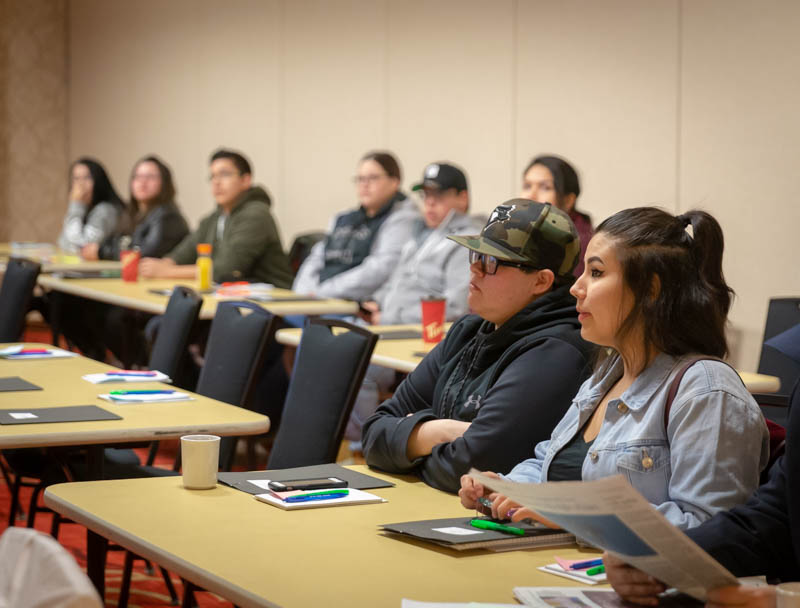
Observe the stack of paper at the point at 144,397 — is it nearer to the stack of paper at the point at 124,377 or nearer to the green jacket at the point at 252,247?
the stack of paper at the point at 124,377

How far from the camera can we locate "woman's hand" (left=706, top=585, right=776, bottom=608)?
161 centimetres

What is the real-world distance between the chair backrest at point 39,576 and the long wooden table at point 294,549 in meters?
0.50

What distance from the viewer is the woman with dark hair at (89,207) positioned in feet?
29.3

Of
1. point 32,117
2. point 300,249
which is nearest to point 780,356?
point 300,249

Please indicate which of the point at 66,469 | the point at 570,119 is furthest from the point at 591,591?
the point at 570,119

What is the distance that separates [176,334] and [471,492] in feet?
6.80

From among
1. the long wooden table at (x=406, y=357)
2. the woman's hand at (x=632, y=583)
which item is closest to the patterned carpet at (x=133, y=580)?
the long wooden table at (x=406, y=357)

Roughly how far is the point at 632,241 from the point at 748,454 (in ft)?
1.41

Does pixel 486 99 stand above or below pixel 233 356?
above

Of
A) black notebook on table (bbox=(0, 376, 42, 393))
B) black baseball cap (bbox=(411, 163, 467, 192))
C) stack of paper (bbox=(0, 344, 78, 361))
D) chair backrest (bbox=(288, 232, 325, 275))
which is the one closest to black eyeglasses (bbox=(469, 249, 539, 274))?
black notebook on table (bbox=(0, 376, 42, 393))

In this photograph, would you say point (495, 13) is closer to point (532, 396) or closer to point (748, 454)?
point (532, 396)

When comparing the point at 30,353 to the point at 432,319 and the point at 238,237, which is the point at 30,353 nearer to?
the point at 432,319

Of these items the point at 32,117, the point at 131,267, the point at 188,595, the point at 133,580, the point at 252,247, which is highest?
the point at 32,117

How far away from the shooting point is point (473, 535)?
2.03 m
